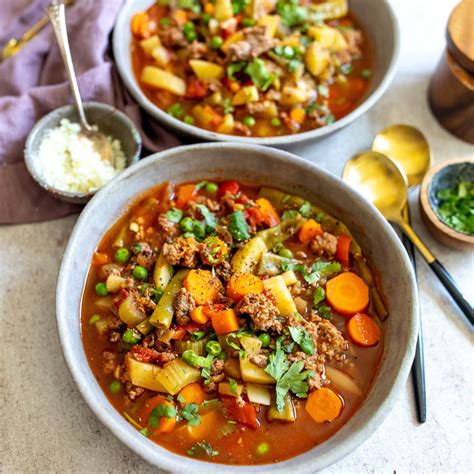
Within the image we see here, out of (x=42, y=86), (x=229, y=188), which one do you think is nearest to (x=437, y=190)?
(x=229, y=188)

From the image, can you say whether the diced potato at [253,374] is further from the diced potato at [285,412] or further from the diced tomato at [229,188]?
the diced tomato at [229,188]

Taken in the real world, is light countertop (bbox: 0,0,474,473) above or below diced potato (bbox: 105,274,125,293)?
below

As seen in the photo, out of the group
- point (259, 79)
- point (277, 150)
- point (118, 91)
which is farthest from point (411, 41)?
point (118, 91)

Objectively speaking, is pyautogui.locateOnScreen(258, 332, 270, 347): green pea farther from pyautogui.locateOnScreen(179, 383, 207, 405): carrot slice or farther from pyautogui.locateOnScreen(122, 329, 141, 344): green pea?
pyautogui.locateOnScreen(122, 329, 141, 344): green pea

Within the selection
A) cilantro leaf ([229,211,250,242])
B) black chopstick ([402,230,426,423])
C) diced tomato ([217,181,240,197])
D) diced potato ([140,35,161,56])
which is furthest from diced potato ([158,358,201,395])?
diced potato ([140,35,161,56])

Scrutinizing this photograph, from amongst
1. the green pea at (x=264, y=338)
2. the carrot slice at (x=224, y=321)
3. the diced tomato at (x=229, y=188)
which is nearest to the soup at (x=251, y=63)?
the diced tomato at (x=229, y=188)

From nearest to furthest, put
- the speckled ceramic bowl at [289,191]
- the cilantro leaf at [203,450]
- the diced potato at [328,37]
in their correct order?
the speckled ceramic bowl at [289,191] → the cilantro leaf at [203,450] → the diced potato at [328,37]
